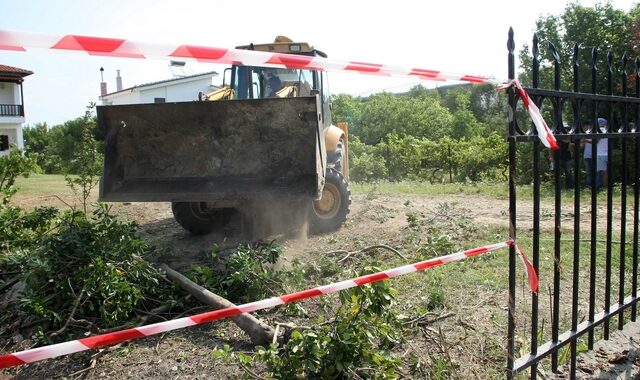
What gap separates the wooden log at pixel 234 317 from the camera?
380 centimetres

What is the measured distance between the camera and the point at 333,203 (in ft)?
27.3

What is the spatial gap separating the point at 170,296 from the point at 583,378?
3.18m

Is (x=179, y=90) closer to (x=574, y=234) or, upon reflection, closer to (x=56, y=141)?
(x=56, y=141)

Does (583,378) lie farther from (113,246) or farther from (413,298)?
(113,246)

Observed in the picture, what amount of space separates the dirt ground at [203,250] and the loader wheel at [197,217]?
15 cm

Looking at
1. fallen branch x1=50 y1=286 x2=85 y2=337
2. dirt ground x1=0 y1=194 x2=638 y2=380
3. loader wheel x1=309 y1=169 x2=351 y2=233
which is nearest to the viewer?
dirt ground x1=0 y1=194 x2=638 y2=380

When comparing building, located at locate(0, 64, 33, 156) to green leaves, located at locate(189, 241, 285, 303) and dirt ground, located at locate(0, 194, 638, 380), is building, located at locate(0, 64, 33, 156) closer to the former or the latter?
dirt ground, located at locate(0, 194, 638, 380)

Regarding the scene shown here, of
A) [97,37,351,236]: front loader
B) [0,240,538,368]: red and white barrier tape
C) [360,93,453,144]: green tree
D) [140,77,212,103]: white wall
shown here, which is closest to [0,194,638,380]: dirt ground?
[97,37,351,236]: front loader

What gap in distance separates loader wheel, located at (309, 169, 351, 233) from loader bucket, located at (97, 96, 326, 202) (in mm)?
1270

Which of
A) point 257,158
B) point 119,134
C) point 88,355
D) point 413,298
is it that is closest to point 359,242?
point 257,158

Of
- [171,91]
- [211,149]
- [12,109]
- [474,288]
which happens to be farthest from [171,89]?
[474,288]

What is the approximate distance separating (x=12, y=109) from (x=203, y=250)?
39073mm

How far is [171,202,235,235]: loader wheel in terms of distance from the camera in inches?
315

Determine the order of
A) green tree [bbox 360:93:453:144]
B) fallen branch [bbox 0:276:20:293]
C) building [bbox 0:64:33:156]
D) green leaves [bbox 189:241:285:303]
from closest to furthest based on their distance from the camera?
green leaves [bbox 189:241:285:303] → fallen branch [bbox 0:276:20:293] → green tree [bbox 360:93:453:144] → building [bbox 0:64:33:156]
